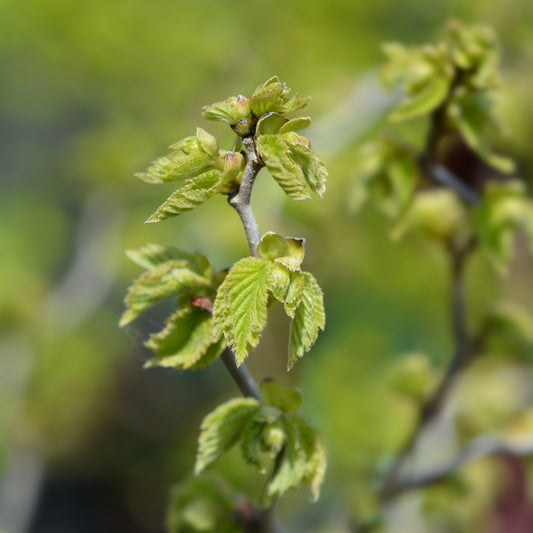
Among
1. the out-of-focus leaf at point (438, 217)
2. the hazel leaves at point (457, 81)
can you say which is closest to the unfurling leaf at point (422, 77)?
the hazel leaves at point (457, 81)

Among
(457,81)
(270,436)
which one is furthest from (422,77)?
(270,436)

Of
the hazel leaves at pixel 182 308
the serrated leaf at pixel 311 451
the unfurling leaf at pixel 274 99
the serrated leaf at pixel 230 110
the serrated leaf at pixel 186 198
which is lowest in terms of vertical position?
the serrated leaf at pixel 311 451

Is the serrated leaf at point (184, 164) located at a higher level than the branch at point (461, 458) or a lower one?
higher

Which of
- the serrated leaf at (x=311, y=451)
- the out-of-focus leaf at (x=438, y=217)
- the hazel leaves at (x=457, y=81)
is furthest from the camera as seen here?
the out-of-focus leaf at (x=438, y=217)

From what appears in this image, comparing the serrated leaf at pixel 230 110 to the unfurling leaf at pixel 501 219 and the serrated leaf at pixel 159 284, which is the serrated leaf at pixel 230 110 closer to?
the serrated leaf at pixel 159 284

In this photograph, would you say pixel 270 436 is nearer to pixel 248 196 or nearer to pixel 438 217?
pixel 248 196

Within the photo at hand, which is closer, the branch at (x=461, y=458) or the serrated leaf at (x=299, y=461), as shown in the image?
the serrated leaf at (x=299, y=461)

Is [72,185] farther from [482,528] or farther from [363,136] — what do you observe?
[482,528]

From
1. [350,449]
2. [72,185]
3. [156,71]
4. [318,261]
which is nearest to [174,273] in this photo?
[350,449]
